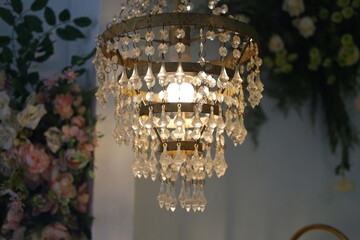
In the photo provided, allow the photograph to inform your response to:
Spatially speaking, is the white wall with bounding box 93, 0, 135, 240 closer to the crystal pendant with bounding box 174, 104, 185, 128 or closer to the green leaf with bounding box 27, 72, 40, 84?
the green leaf with bounding box 27, 72, 40, 84

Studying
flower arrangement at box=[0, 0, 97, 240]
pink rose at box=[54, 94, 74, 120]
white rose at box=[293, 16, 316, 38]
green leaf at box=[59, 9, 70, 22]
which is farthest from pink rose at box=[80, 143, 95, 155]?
white rose at box=[293, 16, 316, 38]

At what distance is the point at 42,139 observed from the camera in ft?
5.74

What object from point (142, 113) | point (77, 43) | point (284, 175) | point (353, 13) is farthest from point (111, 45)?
point (353, 13)

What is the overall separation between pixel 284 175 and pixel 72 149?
2.83 ft

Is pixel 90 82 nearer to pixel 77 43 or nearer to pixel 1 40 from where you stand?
pixel 77 43

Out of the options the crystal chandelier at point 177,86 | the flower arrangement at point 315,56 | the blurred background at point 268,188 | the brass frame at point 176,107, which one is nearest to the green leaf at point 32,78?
the blurred background at point 268,188

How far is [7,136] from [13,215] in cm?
24

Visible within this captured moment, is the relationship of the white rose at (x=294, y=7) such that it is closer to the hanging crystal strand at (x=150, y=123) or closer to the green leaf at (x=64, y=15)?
the green leaf at (x=64, y=15)

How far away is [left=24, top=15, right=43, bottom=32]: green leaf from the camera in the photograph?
1826mm

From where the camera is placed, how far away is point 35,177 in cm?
169

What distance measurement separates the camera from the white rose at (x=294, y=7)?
7.06ft

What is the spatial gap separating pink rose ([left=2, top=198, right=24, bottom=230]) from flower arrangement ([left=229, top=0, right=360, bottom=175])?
105 cm

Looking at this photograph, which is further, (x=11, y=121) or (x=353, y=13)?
(x=353, y=13)

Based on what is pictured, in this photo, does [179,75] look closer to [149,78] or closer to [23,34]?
[149,78]
